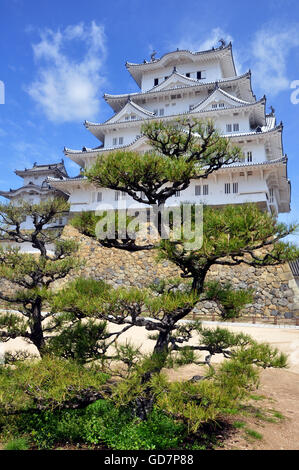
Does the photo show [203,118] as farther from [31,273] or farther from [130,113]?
[31,273]

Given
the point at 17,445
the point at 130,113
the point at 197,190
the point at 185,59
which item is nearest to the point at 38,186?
the point at 130,113

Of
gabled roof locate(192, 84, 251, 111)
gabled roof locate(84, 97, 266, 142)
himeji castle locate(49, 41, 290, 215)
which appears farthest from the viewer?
gabled roof locate(192, 84, 251, 111)

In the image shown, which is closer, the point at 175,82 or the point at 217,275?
the point at 217,275

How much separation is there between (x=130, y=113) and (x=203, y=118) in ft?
22.0

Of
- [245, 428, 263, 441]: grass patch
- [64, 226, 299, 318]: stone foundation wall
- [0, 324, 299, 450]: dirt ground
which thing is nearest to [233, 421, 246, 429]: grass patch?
[0, 324, 299, 450]: dirt ground

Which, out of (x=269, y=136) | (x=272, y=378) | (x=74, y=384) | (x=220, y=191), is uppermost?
(x=269, y=136)

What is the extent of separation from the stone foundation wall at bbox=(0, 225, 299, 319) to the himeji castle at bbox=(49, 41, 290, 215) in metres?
3.76

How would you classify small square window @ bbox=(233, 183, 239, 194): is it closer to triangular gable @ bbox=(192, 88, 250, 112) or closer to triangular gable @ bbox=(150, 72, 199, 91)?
triangular gable @ bbox=(192, 88, 250, 112)

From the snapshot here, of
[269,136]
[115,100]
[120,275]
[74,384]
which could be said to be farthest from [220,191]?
[74,384]

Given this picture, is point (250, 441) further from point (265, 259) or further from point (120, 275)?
point (120, 275)

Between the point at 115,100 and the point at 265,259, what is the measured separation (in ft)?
82.7

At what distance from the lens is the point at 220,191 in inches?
760

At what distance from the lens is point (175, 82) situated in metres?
23.9

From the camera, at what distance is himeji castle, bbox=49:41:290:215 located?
18812 millimetres
